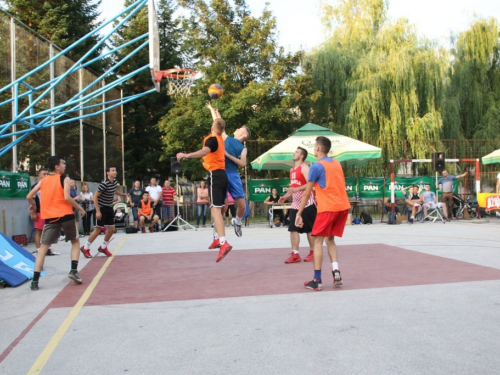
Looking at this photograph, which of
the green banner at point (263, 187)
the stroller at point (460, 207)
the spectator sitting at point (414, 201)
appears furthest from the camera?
the stroller at point (460, 207)

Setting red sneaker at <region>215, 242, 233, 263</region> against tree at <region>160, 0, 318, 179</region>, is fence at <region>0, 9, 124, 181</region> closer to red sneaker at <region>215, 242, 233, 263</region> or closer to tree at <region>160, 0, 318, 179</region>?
tree at <region>160, 0, 318, 179</region>

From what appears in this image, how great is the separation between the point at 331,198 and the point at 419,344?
268 centimetres

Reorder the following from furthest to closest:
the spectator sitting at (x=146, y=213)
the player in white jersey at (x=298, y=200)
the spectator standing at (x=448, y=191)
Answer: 1. the spectator standing at (x=448, y=191)
2. the spectator sitting at (x=146, y=213)
3. the player in white jersey at (x=298, y=200)

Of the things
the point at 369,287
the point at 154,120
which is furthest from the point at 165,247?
the point at 154,120

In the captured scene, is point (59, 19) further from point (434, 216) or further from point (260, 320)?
point (260, 320)

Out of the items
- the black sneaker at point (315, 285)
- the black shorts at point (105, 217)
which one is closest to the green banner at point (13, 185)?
the black shorts at point (105, 217)

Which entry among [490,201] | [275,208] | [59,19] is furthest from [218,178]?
[59,19]

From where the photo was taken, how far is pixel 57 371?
13.3 feet

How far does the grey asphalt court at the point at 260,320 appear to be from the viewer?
13.5 feet

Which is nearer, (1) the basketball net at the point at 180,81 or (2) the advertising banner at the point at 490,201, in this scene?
(1) the basketball net at the point at 180,81

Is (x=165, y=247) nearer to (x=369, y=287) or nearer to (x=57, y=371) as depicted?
(x=369, y=287)

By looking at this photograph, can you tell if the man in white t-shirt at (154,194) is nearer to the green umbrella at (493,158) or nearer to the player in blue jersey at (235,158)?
the player in blue jersey at (235,158)

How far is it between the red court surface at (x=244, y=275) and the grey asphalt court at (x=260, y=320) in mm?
26

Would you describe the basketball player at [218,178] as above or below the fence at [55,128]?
below
